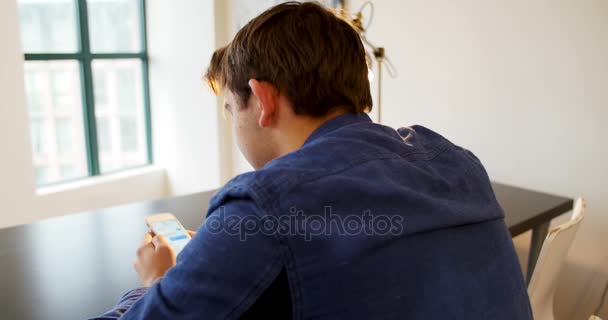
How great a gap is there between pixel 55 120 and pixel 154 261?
285 centimetres

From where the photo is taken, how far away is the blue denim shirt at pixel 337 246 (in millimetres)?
607

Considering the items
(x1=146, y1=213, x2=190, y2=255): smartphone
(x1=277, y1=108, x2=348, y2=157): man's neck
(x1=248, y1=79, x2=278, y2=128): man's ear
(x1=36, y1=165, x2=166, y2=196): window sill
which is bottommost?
(x1=36, y1=165, x2=166, y2=196): window sill

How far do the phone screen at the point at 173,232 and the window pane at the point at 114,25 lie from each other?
2.65m

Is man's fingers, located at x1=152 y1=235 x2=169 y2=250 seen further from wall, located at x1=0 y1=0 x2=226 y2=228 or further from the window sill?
the window sill

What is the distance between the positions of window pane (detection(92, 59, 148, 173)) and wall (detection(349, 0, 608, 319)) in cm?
208

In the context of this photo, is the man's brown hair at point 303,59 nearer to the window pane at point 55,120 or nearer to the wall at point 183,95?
the wall at point 183,95

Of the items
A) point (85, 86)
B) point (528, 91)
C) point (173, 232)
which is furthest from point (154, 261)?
point (85, 86)

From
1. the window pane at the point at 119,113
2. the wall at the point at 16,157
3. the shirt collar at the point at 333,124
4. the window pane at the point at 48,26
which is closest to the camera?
the shirt collar at the point at 333,124

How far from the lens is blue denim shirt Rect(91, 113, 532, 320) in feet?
1.99

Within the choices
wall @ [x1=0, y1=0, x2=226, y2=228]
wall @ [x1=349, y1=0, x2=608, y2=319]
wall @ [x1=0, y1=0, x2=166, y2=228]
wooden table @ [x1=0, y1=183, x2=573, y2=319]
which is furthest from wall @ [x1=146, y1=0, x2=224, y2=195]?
wooden table @ [x1=0, y1=183, x2=573, y2=319]

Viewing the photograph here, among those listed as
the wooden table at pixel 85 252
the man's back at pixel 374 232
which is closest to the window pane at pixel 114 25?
the wooden table at pixel 85 252

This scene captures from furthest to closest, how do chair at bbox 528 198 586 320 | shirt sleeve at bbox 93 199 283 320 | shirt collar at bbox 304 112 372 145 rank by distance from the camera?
chair at bbox 528 198 586 320
shirt collar at bbox 304 112 372 145
shirt sleeve at bbox 93 199 283 320

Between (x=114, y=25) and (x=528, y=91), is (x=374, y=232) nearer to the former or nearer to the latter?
(x=528, y=91)

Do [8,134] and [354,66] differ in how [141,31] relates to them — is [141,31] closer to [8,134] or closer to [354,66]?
[8,134]
